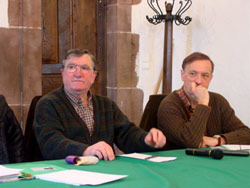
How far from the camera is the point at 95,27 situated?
4.86m

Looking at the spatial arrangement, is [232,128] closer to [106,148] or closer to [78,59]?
[78,59]

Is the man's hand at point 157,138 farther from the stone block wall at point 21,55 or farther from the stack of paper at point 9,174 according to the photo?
the stone block wall at point 21,55

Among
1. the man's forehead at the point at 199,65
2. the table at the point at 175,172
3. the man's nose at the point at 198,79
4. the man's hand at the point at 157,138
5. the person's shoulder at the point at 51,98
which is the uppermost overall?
the man's forehead at the point at 199,65

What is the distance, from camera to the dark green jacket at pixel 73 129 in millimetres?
2512

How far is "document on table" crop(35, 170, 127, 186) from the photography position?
1.72 m

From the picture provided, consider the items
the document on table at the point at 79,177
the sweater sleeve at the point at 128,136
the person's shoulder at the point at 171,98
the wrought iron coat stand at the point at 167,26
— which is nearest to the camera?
the document on table at the point at 79,177

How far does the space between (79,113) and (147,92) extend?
2.27 meters

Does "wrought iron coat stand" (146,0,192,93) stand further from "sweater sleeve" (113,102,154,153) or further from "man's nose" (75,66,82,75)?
"man's nose" (75,66,82,75)

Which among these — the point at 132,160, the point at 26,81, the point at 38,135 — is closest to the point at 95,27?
the point at 26,81

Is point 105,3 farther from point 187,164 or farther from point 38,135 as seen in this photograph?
point 187,164

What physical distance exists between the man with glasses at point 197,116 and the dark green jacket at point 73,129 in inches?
9.6

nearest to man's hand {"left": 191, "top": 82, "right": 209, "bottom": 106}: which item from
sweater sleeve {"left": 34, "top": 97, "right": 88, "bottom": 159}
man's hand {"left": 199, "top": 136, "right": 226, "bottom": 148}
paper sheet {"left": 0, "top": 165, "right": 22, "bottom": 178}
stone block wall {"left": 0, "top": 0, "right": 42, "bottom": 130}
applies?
man's hand {"left": 199, "top": 136, "right": 226, "bottom": 148}

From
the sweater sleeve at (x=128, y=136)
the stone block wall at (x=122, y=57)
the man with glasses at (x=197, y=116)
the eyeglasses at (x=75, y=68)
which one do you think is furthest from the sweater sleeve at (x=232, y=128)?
the stone block wall at (x=122, y=57)

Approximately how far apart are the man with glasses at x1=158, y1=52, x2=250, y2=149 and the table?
47cm
